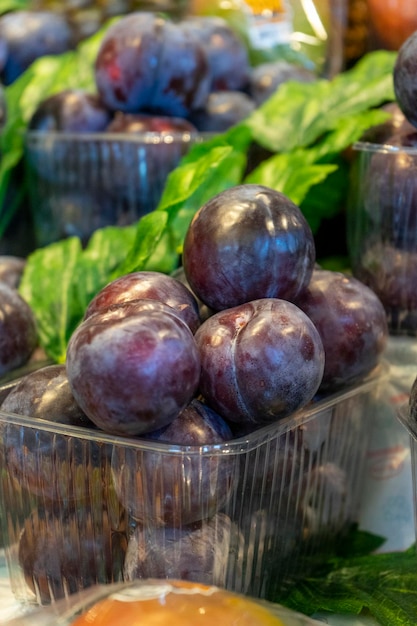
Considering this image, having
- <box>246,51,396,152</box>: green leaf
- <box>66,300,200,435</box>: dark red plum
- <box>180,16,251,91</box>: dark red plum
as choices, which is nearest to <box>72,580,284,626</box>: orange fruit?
<box>66,300,200,435</box>: dark red plum

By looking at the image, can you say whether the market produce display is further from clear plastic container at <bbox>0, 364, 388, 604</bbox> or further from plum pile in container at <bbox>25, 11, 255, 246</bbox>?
plum pile in container at <bbox>25, 11, 255, 246</bbox>

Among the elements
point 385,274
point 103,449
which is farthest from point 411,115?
point 103,449

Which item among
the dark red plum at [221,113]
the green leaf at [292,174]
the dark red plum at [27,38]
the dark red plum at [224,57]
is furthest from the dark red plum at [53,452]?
the dark red plum at [27,38]

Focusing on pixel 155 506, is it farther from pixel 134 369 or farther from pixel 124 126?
pixel 124 126

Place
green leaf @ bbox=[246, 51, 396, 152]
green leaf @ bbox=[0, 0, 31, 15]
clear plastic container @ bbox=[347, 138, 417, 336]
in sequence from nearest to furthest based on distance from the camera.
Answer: clear plastic container @ bbox=[347, 138, 417, 336] → green leaf @ bbox=[246, 51, 396, 152] → green leaf @ bbox=[0, 0, 31, 15]

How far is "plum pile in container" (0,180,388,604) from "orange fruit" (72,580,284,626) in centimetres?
9

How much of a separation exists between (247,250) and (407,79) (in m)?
0.26

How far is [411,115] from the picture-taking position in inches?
28.0

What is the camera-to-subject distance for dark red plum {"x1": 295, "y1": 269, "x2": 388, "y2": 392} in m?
0.61

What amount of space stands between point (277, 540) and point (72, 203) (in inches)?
22.3

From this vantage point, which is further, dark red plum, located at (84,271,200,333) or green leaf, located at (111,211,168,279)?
green leaf, located at (111,211,168,279)

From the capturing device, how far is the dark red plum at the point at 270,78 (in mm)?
1119

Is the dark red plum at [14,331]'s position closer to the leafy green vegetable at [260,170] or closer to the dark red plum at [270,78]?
the leafy green vegetable at [260,170]

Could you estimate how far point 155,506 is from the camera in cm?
51
